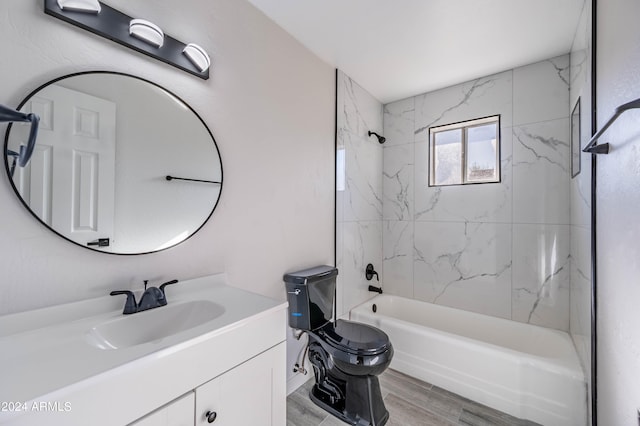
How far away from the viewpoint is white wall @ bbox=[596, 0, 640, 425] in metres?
0.82

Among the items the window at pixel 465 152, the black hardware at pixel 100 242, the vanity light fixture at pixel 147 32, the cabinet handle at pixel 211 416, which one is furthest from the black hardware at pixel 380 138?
the cabinet handle at pixel 211 416

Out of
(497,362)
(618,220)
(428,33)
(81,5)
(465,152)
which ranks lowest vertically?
(497,362)

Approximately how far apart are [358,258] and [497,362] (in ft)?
4.25

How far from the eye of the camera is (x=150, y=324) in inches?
41.4

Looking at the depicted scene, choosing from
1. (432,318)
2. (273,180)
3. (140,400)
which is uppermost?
(273,180)

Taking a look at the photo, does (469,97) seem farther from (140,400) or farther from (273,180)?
(140,400)

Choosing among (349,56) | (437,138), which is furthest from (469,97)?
(349,56)

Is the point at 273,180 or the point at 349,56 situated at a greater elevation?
the point at 349,56

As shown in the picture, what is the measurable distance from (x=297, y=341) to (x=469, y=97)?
266 centimetres

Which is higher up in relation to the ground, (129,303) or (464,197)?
(464,197)

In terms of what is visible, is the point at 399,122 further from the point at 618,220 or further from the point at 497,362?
the point at 497,362

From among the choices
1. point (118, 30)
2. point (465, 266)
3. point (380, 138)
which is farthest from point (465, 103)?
point (118, 30)

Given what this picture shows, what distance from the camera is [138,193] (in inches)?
45.1

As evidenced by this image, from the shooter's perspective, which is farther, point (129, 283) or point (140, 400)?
point (129, 283)
